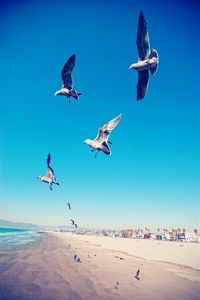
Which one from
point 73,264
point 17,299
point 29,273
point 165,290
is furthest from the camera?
point 73,264

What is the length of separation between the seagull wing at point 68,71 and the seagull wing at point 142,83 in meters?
3.74

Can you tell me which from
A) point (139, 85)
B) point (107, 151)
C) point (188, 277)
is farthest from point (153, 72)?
point (188, 277)

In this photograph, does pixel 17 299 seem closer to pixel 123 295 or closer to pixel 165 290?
pixel 123 295

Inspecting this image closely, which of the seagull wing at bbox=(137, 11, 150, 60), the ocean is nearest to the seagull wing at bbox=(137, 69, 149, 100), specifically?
the seagull wing at bbox=(137, 11, 150, 60)

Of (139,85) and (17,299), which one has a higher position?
(139,85)

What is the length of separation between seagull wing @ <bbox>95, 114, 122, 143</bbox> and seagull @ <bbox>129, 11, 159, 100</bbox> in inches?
93.3

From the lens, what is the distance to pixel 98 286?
42.7 feet

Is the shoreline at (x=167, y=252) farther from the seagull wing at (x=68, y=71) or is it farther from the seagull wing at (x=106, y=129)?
the seagull wing at (x=68, y=71)

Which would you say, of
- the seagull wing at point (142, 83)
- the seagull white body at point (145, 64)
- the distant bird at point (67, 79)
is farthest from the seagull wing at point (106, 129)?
the seagull white body at point (145, 64)

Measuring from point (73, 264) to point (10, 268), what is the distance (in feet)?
13.7

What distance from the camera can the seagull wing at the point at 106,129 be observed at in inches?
455

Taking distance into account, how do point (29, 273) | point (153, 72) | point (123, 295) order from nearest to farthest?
point (153, 72), point (123, 295), point (29, 273)

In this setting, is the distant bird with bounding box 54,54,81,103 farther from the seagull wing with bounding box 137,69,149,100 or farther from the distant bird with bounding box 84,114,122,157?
the seagull wing with bounding box 137,69,149,100

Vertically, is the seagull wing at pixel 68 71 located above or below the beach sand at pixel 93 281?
above
